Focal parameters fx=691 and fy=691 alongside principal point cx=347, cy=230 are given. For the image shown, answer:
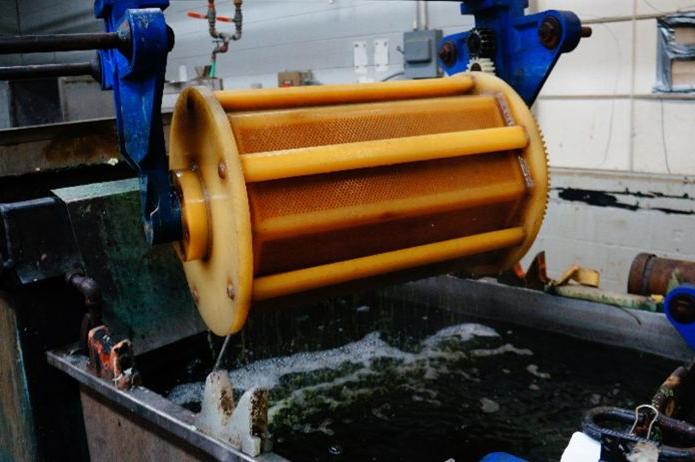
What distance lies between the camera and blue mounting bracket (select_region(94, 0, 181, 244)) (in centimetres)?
124

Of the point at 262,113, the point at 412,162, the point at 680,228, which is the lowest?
the point at 680,228

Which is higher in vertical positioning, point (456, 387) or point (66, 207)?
point (66, 207)

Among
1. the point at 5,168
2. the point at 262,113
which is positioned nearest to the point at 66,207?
the point at 5,168

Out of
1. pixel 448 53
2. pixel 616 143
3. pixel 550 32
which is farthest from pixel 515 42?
pixel 616 143

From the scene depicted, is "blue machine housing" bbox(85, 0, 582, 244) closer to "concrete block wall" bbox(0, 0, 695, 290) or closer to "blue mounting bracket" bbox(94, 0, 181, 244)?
"blue mounting bracket" bbox(94, 0, 181, 244)

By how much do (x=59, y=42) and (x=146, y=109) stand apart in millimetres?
190

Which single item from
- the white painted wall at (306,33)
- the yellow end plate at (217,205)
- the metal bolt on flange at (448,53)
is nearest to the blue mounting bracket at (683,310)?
the metal bolt on flange at (448,53)

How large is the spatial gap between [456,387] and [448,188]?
0.96 meters

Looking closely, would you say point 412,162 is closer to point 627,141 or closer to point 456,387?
point 456,387

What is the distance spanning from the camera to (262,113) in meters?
1.36

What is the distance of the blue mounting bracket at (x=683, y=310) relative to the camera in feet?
5.81

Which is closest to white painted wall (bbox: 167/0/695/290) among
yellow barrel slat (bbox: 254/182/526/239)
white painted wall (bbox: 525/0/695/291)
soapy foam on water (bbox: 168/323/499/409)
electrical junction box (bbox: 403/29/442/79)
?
white painted wall (bbox: 525/0/695/291)

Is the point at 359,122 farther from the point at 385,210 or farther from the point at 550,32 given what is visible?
the point at 550,32

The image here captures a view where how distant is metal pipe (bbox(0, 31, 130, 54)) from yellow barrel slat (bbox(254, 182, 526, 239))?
1.35 feet
